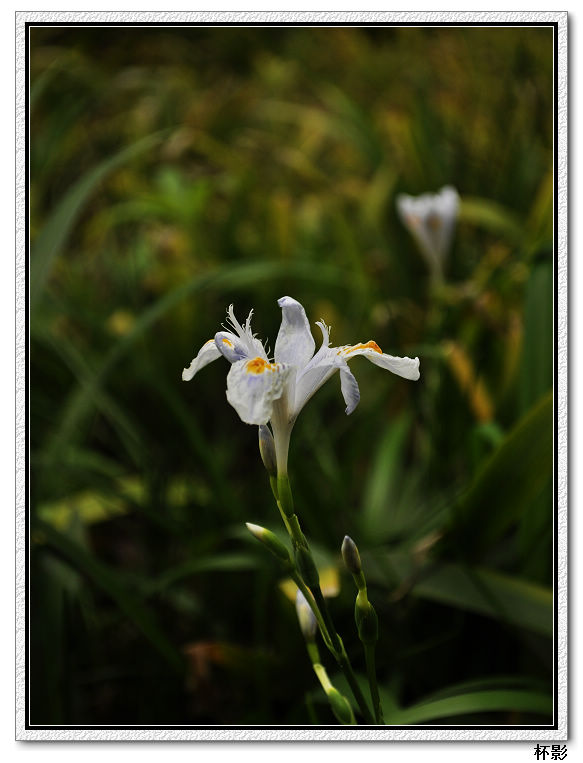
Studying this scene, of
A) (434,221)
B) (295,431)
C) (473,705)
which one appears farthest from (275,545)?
(434,221)

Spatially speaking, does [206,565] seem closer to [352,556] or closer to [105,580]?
[105,580]

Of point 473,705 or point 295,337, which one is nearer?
point 295,337

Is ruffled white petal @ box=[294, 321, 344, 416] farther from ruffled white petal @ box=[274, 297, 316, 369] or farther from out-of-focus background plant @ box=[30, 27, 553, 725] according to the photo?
out-of-focus background plant @ box=[30, 27, 553, 725]

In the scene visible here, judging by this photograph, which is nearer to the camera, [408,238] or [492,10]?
[492,10]

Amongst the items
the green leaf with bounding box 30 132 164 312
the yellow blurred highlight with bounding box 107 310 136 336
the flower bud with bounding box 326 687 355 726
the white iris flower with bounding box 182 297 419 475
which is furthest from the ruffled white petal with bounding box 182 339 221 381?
the yellow blurred highlight with bounding box 107 310 136 336

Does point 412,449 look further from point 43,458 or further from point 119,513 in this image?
point 43,458

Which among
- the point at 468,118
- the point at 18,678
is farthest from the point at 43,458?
the point at 468,118
